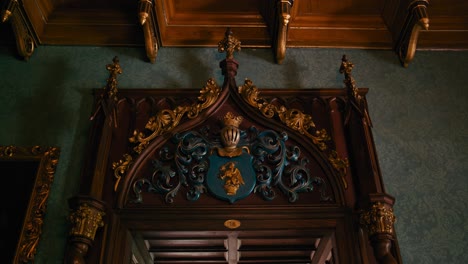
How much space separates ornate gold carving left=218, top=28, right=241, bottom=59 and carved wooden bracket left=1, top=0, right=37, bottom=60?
1.24 m

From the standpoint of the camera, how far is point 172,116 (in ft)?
9.39

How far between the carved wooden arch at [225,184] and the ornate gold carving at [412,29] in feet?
1.33

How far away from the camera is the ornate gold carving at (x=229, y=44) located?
2.98m

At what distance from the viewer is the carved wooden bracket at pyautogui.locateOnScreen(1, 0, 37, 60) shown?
9.47 ft

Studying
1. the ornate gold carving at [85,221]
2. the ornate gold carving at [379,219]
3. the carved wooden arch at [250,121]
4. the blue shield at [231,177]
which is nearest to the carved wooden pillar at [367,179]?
the ornate gold carving at [379,219]

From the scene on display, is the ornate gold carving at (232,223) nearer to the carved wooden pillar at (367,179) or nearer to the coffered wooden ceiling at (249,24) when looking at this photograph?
the carved wooden pillar at (367,179)

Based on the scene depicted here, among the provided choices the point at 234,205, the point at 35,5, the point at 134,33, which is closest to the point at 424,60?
the point at 234,205

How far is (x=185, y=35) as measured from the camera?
3.28 m

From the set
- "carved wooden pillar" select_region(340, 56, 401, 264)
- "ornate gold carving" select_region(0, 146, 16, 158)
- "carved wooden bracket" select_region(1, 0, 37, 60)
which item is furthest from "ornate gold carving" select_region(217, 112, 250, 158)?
"carved wooden bracket" select_region(1, 0, 37, 60)

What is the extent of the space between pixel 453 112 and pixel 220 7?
1.65 metres

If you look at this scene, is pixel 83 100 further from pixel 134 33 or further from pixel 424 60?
pixel 424 60

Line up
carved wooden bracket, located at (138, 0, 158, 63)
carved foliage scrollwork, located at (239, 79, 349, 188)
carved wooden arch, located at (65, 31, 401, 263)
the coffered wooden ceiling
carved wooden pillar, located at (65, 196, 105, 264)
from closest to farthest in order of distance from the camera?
carved wooden pillar, located at (65, 196, 105, 264)
carved wooden arch, located at (65, 31, 401, 263)
carved foliage scrollwork, located at (239, 79, 349, 188)
carved wooden bracket, located at (138, 0, 158, 63)
the coffered wooden ceiling

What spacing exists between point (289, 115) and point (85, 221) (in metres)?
1.28

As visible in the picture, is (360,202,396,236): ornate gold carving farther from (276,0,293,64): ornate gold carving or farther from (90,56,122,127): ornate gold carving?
(90,56,122,127): ornate gold carving
